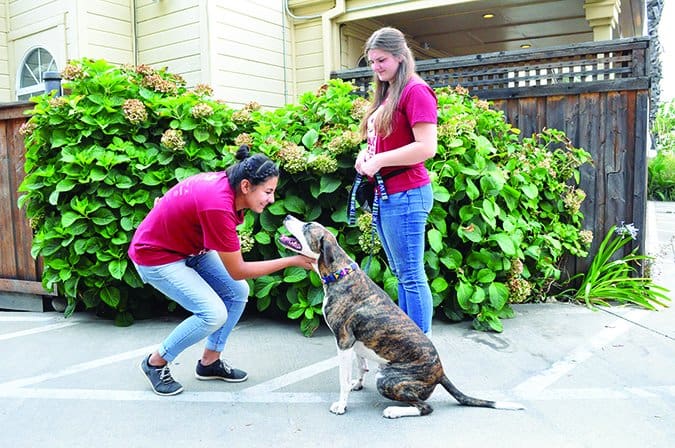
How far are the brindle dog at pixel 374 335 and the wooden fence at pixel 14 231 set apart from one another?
10.8 feet

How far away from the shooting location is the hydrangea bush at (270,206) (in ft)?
14.6

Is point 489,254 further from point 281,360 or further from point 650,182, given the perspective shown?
point 650,182

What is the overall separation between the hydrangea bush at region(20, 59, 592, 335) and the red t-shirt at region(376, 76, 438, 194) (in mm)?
1082

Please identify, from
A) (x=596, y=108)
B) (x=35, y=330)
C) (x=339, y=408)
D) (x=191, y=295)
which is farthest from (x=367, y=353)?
(x=596, y=108)

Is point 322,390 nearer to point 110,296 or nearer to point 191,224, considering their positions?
point 191,224

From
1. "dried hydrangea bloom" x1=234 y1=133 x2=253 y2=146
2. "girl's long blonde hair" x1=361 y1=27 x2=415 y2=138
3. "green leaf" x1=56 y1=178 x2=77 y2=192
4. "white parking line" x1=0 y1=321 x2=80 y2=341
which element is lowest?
"white parking line" x1=0 y1=321 x2=80 y2=341

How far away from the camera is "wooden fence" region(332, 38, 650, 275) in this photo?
17.2 feet

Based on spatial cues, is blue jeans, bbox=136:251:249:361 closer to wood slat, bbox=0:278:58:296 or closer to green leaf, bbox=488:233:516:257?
green leaf, bbox=488:233:516:257

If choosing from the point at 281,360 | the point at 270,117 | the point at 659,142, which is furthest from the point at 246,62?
the point at 659,142

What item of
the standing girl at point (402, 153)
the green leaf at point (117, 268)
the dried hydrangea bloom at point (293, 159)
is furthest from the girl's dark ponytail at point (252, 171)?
the green leaf at point (117, 268)

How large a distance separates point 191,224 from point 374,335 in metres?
1.09

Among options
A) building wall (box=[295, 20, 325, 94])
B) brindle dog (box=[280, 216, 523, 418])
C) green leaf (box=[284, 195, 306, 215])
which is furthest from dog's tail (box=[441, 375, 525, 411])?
building wall (box=[295, 20, 325, 94])

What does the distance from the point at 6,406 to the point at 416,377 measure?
87.0 inches

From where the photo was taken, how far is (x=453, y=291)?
459 centimetres
